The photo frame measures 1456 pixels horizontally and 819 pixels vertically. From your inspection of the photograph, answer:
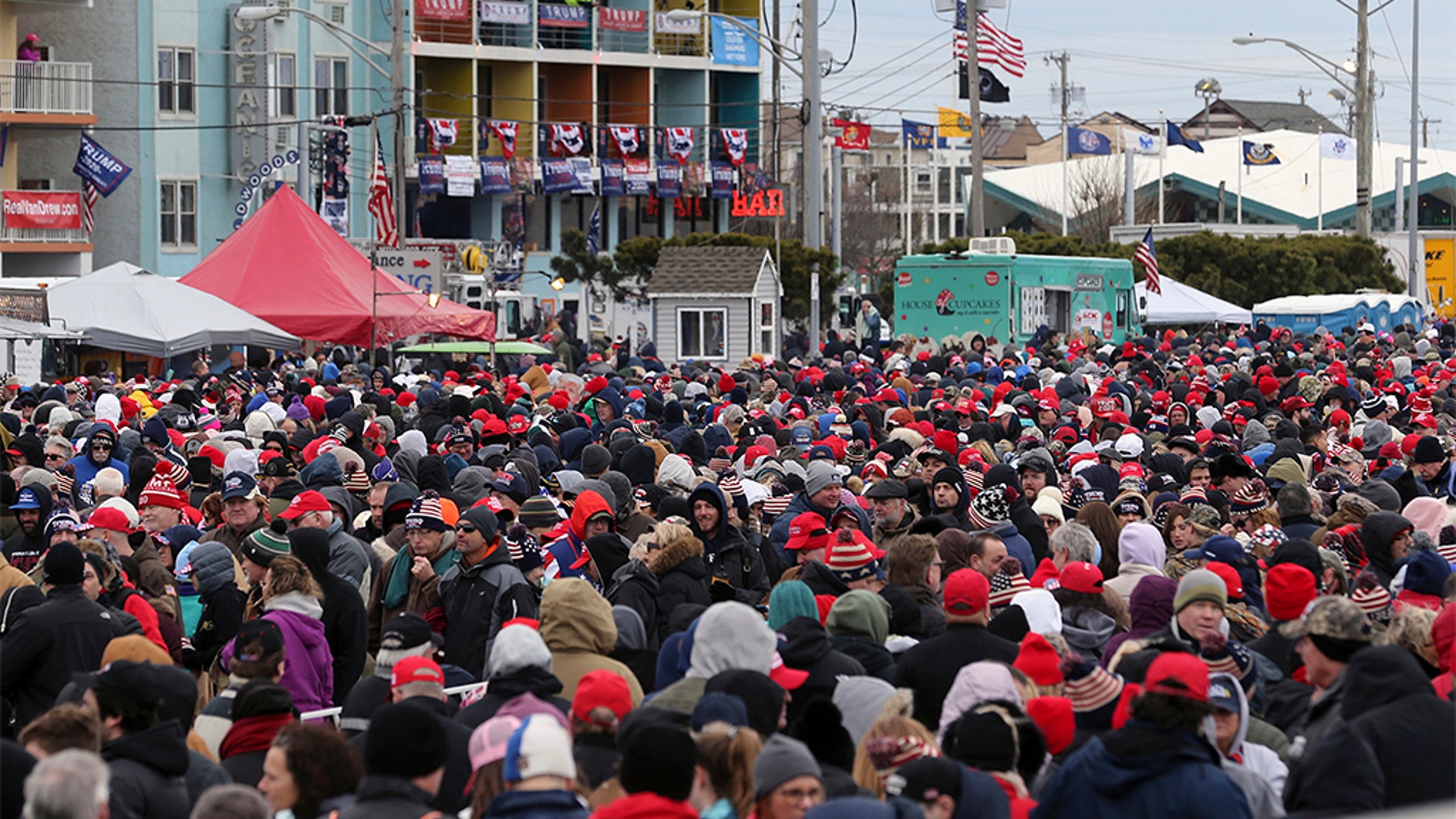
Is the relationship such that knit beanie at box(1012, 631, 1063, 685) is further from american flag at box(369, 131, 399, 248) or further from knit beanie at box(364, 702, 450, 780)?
american flag at box(369, 131, 399, 248)

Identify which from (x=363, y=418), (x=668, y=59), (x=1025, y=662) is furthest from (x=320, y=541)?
(x=668, y=59)

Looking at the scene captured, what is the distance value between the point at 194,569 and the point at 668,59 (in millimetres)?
57871

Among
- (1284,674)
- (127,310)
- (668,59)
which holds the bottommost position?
(1284,674)

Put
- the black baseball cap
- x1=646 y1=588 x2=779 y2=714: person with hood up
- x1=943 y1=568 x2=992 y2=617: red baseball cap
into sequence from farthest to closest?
x1=943 y1=568 x2=992 y2=617: red baseball cap
x1=646 y1=588 x2=779 y2=714: person with hood up
the black baseball cap

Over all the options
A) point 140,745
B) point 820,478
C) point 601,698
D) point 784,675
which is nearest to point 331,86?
point 820,478

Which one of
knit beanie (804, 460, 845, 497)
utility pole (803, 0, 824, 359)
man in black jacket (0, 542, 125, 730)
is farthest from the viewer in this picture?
utility pole (803, 0, 824, 359)

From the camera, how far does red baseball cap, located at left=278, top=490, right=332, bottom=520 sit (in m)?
9.14

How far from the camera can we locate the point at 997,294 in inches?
1422

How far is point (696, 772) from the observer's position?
16.4 ft

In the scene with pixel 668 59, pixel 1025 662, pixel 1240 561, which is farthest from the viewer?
pixel 668 59

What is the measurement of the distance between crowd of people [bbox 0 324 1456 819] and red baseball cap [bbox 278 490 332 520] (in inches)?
1.8

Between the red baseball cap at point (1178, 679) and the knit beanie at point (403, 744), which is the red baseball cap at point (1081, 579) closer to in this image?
the red baseball cap at point (1178, 679)

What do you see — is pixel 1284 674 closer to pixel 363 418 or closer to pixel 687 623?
pixel 687 623

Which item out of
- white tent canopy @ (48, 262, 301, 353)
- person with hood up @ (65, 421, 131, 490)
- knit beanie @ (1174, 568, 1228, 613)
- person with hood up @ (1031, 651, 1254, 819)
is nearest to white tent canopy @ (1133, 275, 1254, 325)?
white tent canopy @ (48, 262, 301, 353)
